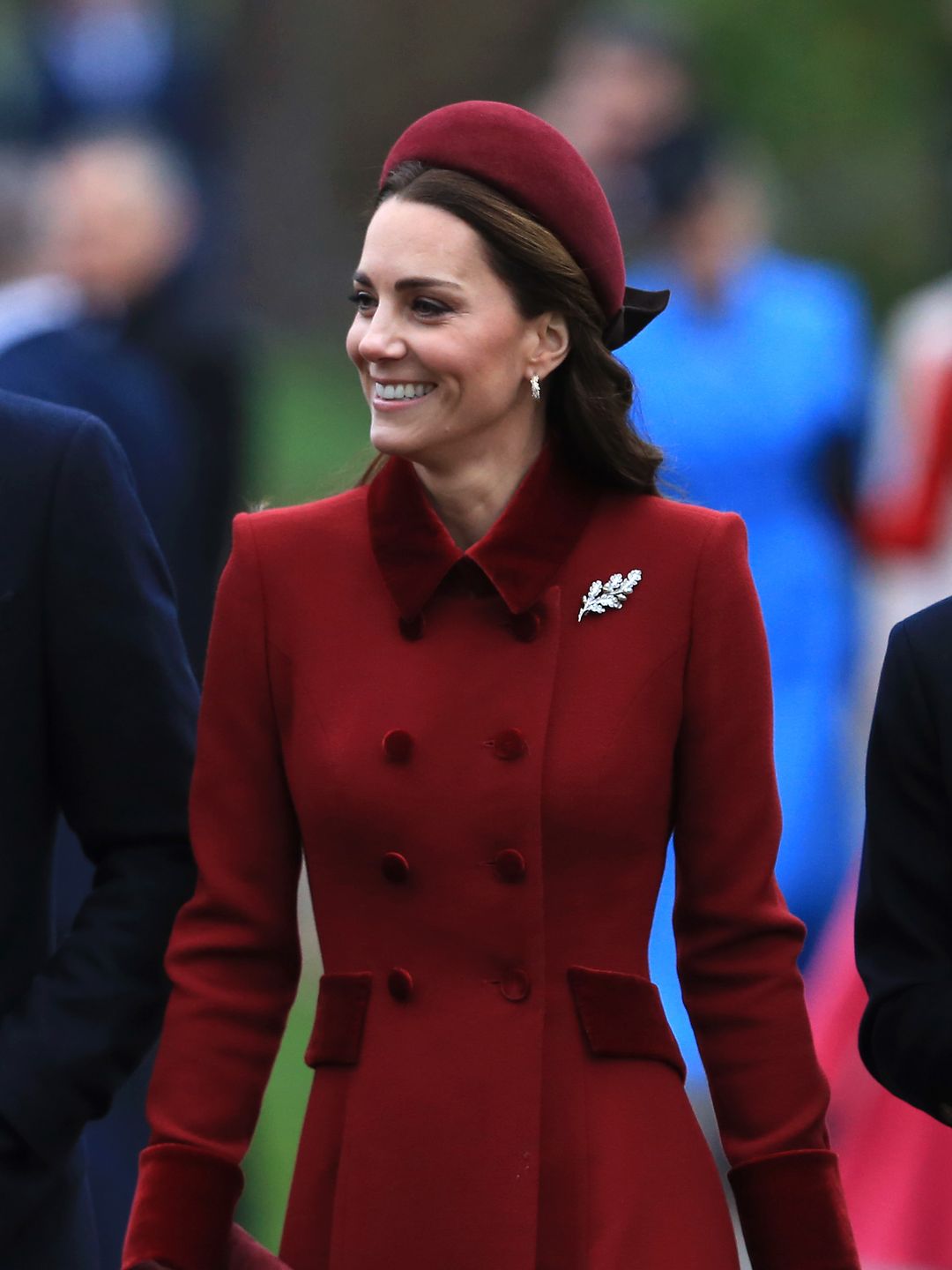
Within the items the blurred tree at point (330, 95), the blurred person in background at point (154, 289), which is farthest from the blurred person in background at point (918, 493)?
the blurred tree at point (330, 95)

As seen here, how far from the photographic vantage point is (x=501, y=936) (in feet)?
10.9

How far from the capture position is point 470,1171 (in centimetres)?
327

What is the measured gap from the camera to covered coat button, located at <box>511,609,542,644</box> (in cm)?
339

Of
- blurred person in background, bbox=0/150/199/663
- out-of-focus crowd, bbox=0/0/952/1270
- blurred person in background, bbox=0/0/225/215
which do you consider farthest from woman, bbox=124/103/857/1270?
blurred person in background, bbox=0/0/225/215

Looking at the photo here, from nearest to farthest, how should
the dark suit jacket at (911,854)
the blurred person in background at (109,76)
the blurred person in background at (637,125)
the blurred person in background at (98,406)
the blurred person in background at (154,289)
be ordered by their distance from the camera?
the dark suit jacket at (911,854) → the blurred person in background at (98,406) → the blurred person in background at (154,289) → the blurred person in background at (637,125) → the blurred person in background at (109,76)

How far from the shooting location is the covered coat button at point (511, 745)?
332 cm

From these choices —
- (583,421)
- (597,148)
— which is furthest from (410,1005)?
(597,148)

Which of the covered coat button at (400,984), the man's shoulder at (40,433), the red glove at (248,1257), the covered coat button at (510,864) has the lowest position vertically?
the red glove at (248,1257)

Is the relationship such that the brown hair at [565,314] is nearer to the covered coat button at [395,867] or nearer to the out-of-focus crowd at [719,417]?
the covered coat button at [395,867]

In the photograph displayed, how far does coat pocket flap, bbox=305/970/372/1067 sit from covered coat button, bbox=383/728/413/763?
247 mm

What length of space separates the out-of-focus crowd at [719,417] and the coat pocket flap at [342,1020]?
1.34 metres

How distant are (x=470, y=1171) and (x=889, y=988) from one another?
0.51 metres

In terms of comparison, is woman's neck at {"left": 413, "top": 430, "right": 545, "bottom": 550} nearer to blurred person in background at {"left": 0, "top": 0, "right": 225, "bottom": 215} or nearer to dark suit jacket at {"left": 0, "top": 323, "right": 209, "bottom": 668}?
dark suit jacket at {"left": 0, "top": 323, "right": 209, "bottom": 668}

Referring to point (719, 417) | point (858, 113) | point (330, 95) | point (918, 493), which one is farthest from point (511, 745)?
point (330, 95)
